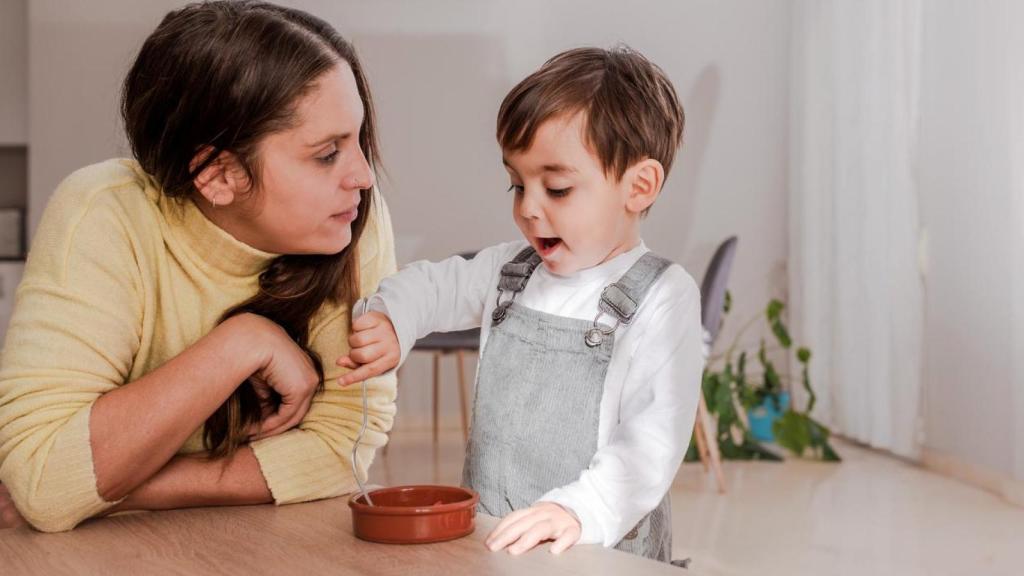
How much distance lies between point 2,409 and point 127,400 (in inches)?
4.7

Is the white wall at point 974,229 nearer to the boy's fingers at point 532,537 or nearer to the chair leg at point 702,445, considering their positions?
the chair leg at point 702,445

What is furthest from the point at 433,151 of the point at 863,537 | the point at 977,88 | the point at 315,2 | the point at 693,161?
the point at 863,537

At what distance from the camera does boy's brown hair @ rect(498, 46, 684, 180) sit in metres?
1.28

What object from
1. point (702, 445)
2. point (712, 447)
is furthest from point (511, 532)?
point (702, 445)

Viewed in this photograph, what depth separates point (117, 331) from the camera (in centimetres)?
114

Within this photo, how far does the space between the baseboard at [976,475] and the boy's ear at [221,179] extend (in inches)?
125

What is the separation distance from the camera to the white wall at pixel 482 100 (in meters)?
5.73

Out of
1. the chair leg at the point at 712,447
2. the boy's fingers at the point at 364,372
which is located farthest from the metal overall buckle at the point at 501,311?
the chair leg at the point at 712,447

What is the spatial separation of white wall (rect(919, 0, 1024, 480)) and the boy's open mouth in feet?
9.03

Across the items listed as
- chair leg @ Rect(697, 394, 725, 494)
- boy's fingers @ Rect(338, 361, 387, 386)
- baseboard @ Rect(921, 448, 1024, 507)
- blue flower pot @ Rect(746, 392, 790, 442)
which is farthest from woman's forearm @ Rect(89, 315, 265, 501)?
blue flower pot @ Rect(746, 392, 790, 442)

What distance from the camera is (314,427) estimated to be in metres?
1.23

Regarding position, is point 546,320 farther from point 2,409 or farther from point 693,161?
point 693,161

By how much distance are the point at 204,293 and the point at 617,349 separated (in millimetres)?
451

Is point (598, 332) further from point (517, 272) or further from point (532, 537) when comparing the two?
point (532, 537)
